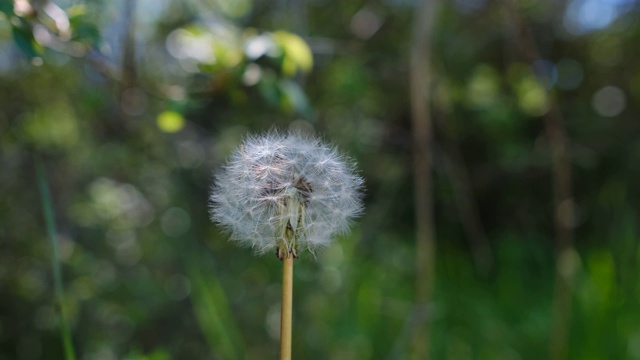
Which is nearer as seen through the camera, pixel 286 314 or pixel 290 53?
pixel 286 314

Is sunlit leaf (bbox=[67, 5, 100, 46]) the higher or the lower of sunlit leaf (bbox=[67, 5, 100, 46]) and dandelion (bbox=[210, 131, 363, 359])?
the higher

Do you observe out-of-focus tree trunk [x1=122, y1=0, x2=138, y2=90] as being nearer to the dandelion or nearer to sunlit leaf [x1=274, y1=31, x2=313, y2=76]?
sunlit leaf [x1=274, y1=31, x2=313, y2=76]

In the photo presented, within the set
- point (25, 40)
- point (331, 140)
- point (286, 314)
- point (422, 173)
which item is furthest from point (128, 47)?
point (286, 314)

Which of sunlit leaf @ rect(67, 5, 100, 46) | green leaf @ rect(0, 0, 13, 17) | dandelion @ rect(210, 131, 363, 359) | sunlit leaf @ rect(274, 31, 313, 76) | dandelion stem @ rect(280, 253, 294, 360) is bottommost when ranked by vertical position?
dandelion stem @ rect(280, 253, 294, 360)

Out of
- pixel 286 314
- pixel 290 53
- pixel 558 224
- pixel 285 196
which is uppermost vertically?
pixel 290 53

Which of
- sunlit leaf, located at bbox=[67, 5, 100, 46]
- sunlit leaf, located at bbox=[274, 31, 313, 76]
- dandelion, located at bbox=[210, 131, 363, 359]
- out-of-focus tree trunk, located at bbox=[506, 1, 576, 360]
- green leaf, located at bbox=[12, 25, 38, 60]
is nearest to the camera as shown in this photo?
dandelion, located at bbox=[210, 131, 363, 359]

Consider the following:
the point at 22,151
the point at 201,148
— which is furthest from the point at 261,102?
the point at 22,151

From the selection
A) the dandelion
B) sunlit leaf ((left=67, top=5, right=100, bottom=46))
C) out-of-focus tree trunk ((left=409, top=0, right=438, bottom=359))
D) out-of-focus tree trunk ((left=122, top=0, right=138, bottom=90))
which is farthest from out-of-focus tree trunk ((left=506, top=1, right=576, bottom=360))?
the dandelion

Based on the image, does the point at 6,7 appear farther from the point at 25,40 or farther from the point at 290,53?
the point at 290,53
